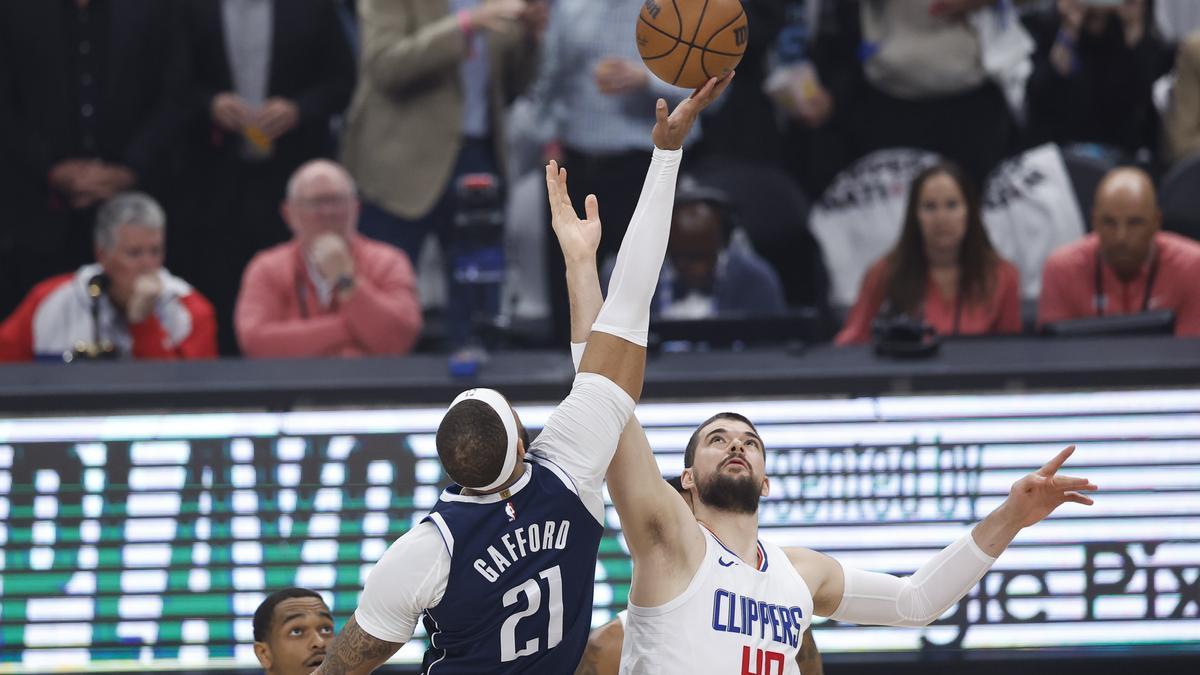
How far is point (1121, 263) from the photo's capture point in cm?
808

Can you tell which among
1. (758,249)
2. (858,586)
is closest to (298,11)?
(758,249)

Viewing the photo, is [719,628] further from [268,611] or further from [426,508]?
[426,508]

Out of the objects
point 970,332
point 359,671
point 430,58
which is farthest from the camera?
point 430,58

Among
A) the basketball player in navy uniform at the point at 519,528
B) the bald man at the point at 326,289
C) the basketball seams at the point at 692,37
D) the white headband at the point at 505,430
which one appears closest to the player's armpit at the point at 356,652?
the basketball player in navy uniform at the point at 519,528

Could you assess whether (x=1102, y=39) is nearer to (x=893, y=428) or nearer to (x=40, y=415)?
(x=893, y=428)

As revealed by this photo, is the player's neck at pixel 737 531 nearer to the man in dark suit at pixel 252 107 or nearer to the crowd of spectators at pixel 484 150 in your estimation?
the crowd of spectators at pixel 484 150

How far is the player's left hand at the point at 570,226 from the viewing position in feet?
16.8

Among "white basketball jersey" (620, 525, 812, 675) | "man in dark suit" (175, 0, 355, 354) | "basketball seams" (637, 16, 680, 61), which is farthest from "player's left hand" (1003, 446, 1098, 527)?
"man in dark suit" (175, 0, 355, 354)

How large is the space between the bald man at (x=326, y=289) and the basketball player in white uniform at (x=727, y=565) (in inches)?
106

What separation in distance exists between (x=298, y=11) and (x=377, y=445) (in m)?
3.19

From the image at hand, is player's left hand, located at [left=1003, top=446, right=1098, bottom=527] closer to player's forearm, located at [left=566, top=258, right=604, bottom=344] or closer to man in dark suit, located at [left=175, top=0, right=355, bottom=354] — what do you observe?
player's forearm, located at [left=566, top=258, right=604, bottom=344]

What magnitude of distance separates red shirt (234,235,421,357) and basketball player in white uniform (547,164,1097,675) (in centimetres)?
267

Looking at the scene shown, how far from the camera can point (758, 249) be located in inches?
372

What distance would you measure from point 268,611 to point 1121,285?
14.4ft
